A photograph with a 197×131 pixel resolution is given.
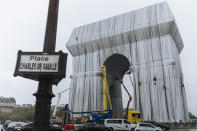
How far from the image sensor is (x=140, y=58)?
3488 centimetres

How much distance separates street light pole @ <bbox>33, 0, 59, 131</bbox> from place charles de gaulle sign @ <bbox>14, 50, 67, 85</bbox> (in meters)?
0.16

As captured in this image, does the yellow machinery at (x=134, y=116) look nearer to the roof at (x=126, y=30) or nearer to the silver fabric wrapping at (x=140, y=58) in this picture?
the silver fabric wrapping at (x=140, y=58)

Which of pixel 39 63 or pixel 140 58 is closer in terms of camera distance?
pixel 39 63

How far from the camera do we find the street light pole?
4.71m

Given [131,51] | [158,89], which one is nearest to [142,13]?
[131,51]

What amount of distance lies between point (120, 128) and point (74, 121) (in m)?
14.5

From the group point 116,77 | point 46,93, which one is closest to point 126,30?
point 116,77

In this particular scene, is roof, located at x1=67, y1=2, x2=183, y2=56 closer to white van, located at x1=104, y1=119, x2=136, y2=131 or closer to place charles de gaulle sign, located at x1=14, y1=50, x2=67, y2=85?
white van, located at x1=104, y1=119, x2=136, y2=131

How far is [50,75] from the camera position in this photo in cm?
511

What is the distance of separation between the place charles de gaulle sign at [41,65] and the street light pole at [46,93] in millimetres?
164

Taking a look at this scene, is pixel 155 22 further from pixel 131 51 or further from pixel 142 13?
pixel 131 51

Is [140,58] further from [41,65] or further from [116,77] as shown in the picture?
[41,65]

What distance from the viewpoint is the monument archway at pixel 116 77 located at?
4131 centimetres

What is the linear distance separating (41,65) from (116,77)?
40.2 m
